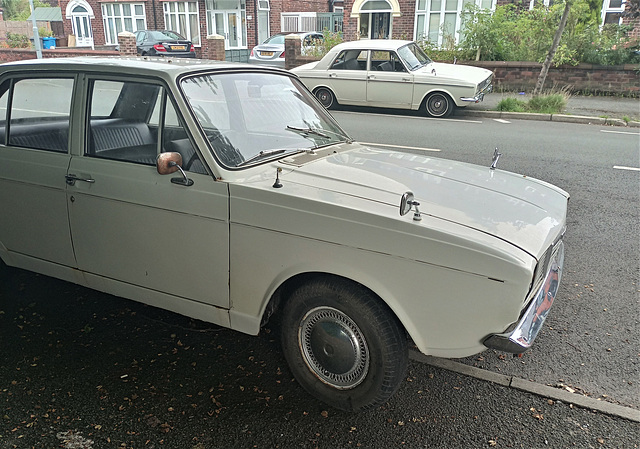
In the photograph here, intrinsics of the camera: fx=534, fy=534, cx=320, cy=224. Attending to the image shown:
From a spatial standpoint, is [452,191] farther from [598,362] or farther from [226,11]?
[226,11]

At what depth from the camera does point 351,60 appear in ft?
46.6

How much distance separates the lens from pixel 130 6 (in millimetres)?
38469

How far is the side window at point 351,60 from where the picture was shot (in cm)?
1405

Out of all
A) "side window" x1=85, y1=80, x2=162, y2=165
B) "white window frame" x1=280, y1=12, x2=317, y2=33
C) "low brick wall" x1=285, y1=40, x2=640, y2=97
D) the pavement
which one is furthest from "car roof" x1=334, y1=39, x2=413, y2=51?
"white window frame" x1=280, y1=12, x2=317, y2=33

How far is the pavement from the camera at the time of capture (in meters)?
13.3

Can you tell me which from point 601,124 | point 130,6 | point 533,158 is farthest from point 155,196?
point 130,6

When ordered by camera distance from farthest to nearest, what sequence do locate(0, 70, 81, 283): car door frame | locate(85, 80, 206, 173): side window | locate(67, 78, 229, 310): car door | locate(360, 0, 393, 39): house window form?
locate(360, 0, 393, 39): house window < locate(0, 70, 81, 283): car door frame < locate(85, 80, 206, 173): side window < locate(67, 78, 229, 310): car door

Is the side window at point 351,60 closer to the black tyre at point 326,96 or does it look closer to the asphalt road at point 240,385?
the black tyre at point 326,96

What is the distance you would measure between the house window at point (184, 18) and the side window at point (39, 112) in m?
37.0

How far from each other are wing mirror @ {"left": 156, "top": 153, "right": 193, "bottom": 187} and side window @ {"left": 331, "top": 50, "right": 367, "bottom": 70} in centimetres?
1179

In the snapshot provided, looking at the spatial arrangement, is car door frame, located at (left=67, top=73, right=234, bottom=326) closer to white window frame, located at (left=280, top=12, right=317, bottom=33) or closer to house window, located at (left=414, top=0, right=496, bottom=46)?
house window, located at (left=414, top=0, right=496, bottom=46)

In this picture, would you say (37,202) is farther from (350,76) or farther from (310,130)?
(350,76)

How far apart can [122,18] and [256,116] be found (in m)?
40.8

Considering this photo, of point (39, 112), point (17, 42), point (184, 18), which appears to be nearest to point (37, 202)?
point (39, 112)
